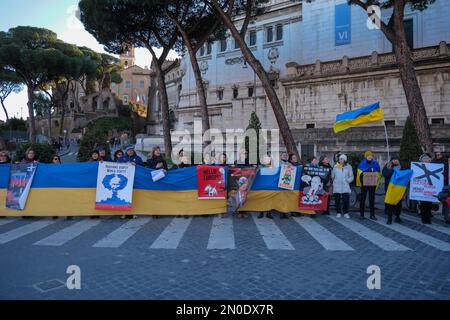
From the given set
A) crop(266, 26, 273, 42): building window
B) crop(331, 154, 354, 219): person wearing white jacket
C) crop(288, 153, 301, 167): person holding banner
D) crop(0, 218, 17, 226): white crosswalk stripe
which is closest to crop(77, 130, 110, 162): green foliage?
crop(0, 218, 17, 226): white crosswalk stripe

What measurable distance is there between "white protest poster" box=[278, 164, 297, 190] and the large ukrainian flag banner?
0.69ft

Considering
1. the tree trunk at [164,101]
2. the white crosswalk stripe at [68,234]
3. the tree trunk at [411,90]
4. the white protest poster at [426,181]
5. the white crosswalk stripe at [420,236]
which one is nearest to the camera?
the white crosswalk stripe at [420,236]

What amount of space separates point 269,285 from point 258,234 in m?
2.98

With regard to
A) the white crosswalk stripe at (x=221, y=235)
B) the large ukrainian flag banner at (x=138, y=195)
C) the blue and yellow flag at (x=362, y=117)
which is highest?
the blue and yellow flag at (x=362, y=117)

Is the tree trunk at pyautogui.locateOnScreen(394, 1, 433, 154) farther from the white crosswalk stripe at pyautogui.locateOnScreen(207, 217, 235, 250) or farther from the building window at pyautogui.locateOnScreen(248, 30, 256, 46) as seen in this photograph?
the building window at pyautogui.locateOnScreen(248, 30, 256, 46)

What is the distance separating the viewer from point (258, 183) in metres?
10.0

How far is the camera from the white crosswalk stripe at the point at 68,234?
7.05 m

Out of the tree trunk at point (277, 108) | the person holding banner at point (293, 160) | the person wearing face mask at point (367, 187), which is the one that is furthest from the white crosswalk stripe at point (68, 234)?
the tree trunk at point (277, 108)

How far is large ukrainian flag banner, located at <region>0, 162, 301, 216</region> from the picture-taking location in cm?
952

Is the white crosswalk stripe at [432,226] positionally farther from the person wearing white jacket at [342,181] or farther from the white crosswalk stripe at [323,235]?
the white crosswalk stripe at [323,235]

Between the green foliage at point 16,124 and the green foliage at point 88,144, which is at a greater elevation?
the green foliage at point 16,124

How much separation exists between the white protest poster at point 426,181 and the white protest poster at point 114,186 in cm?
793

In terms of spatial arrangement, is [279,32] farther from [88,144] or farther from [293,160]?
[293,160]

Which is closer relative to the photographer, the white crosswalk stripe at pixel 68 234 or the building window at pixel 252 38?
the white crosswalk stripe at pixel 68 234
